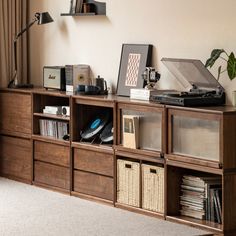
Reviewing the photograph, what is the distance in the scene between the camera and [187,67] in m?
5.30

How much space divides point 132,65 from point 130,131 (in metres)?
0.72

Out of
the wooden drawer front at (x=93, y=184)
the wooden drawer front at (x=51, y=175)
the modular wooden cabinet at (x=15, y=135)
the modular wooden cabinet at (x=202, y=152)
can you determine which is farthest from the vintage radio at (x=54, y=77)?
the modular wooden cabinet at (x=202, y=152)

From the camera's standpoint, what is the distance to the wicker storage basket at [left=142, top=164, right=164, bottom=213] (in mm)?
5129

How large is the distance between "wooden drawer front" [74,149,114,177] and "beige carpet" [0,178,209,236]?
271 millimetres

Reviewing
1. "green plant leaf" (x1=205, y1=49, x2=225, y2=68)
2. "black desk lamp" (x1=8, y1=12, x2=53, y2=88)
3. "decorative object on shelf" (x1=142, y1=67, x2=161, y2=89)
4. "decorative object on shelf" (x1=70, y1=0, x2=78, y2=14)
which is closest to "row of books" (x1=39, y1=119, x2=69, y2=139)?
"black desk lamp" (x1=8, y1=12, x2=53, y2=88)

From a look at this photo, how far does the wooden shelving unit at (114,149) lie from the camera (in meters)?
4.71

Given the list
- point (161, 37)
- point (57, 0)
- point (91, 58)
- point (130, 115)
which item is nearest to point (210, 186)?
point (130, 115)

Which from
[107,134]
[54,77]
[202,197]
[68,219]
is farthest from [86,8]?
[202,197]

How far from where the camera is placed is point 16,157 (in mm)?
6570

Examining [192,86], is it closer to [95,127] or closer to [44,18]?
[95,127]

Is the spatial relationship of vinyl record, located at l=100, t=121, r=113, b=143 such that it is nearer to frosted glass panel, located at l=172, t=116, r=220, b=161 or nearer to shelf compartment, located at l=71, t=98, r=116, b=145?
shelf compartment, located at l=71, t=98, r=116, b=145

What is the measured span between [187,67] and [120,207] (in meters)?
1.21

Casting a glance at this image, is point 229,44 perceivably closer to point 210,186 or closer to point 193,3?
point 193,3

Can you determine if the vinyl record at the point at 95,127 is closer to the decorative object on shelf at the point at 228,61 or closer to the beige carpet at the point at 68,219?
the beige carpet at the point at 68,219
